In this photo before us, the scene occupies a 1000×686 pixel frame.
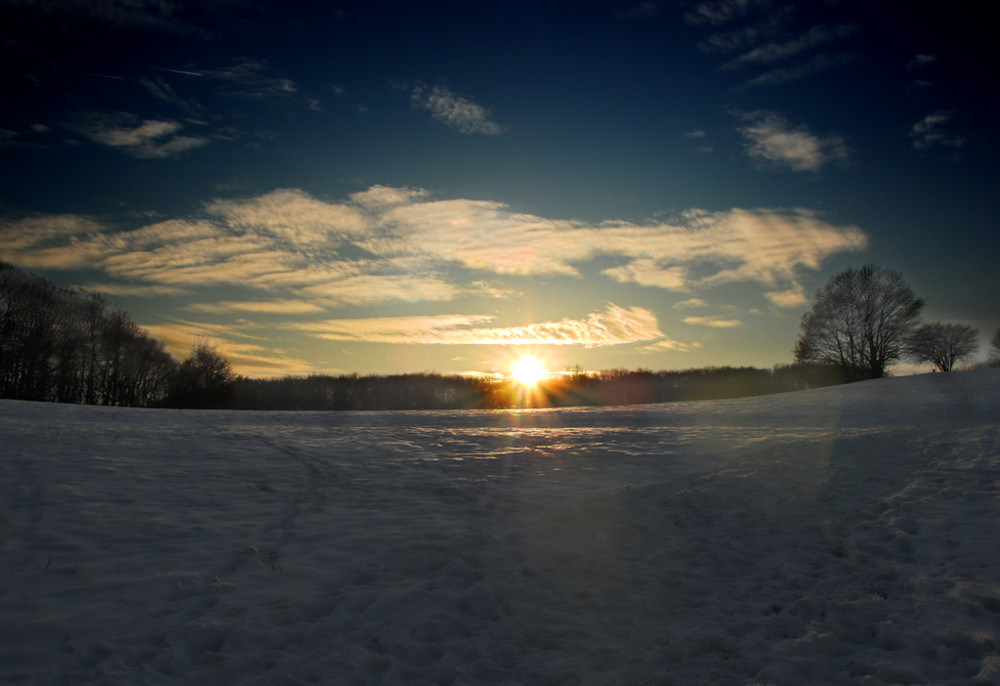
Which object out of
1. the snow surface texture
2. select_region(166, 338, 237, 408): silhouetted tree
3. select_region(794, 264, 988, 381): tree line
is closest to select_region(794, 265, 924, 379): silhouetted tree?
select_region(794, 264, 988, 381): tree line

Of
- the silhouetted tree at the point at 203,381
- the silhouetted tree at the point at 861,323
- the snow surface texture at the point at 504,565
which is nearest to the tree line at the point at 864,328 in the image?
the silhouetted tree at the point at 861,323

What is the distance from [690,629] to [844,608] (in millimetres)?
2043

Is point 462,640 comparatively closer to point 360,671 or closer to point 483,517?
point 360,671

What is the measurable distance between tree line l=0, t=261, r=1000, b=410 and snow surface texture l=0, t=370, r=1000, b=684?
3984cm

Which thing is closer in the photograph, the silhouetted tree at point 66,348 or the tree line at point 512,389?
the silhouetted tree at point 66,348

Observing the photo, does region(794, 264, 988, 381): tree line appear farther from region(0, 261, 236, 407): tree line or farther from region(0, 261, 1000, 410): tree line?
region(0, 261, 236, 407): tree line

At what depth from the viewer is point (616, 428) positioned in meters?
22.7

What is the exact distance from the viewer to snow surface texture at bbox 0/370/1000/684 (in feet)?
17.7

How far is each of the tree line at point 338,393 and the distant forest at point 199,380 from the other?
0.13 metres

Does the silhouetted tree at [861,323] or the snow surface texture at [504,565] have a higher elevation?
the silhouetted tree at [861,323]

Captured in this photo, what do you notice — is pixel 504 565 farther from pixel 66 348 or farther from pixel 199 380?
pixel 199 380

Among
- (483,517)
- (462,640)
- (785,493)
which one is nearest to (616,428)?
(785,493)

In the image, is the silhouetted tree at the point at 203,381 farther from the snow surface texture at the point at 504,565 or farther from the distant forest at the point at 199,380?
the snow surface texture at the point at 504,565

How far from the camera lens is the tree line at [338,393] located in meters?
47.9
